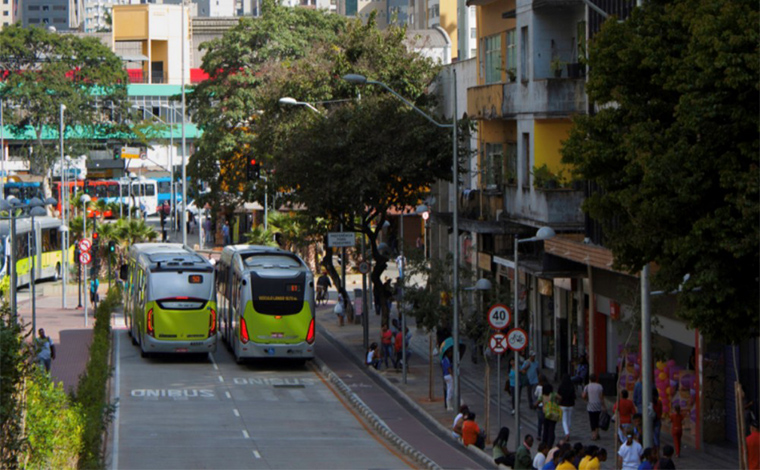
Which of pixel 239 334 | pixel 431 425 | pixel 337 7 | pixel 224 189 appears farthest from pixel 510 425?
pixel 337 7

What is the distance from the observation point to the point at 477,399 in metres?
33.7

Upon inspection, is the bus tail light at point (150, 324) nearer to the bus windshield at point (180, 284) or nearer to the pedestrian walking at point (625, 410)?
the bus windshield at point (180, 284)

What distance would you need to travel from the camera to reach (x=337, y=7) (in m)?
183

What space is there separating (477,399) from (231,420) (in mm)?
6610

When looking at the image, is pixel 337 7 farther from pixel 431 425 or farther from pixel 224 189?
pixel 431 425

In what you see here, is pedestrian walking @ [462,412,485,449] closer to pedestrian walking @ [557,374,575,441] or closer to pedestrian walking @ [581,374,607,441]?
pedestrian walking @ [557,374,575,441]

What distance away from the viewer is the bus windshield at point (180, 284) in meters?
39.5

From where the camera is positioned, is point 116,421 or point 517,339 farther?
point 116,421

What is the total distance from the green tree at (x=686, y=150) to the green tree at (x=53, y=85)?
78690 millimetres

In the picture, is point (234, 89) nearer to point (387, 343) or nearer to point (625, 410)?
point (387, 343)

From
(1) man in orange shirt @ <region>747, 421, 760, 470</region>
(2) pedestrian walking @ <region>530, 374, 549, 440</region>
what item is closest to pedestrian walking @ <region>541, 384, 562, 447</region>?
(2) pedestrian walking @ <region>530, 374, 549, 440</region>

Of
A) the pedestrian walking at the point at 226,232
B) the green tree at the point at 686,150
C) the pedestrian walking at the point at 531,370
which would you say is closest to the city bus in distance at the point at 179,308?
the pedestrian walking at the point at 531,370

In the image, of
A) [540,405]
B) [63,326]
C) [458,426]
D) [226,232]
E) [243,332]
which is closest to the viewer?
[540,405]

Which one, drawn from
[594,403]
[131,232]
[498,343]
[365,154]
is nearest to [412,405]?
[498,343]
